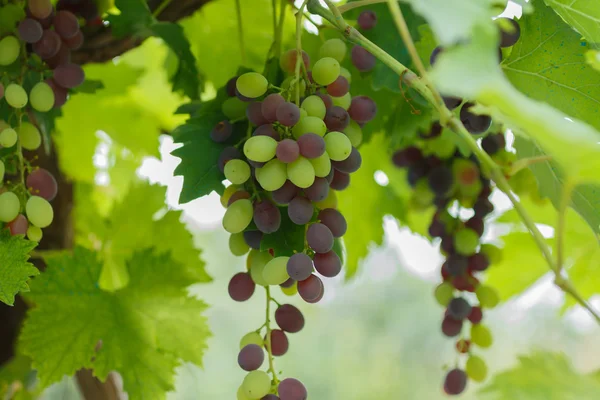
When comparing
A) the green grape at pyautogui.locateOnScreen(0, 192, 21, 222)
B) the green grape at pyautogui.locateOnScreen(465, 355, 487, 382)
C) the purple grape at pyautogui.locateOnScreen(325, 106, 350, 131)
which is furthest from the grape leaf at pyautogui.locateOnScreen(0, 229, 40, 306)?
the green grape at pyautogui.locateOnScreen(465, 355, 487, 382)

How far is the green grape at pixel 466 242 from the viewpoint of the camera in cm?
64

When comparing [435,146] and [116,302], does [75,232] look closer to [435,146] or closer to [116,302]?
[116,302]

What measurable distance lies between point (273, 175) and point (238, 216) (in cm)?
4

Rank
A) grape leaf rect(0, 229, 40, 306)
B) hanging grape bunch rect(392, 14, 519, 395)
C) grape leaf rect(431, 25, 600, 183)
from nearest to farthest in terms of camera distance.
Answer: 1. grape leaf rect(431, 25, 600, 183)
2. grape leaf rect(0, 229, 40, 306)
3. hanging grape bunch rect(392, 14, 519, 395)

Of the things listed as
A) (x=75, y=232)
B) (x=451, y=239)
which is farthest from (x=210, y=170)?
(x=75, y=232)

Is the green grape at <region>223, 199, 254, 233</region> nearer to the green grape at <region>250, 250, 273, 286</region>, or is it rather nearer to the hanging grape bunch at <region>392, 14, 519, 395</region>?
the green grape at <region>250, 250, 273, 286</region>

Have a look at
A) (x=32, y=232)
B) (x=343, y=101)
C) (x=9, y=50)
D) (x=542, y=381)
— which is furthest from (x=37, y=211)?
(x=542, y=381)

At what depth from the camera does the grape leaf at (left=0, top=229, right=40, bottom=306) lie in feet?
1.28

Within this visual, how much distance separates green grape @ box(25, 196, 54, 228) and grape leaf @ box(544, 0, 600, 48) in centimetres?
39

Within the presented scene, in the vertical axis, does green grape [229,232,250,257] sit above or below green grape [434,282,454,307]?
above

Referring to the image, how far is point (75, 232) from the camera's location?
0.84m

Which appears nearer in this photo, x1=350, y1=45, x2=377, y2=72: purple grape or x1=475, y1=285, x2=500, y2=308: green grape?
x1=350, y1=45, x2=377, y2=72: purple grape

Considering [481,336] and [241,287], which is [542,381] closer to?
[481,336]

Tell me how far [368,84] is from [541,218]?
0.34 m
